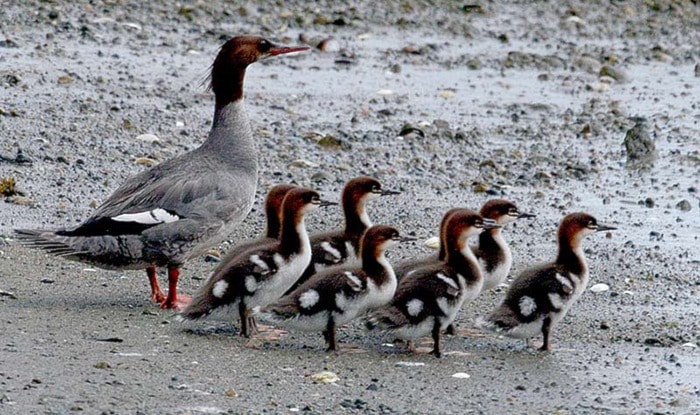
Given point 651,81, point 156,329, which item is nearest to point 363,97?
point 651,81

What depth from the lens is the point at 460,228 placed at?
8438mm

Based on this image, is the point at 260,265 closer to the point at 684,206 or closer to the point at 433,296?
the point at 433,296

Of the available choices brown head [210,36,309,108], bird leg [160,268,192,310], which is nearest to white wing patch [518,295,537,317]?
bird leg [160,268,192,310]

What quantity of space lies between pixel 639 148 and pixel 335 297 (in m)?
6.57

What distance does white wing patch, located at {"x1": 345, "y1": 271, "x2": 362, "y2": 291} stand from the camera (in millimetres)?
8000

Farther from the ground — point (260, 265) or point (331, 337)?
point (260, 265)

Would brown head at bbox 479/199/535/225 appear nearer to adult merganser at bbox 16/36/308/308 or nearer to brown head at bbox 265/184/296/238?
brown head at bbox 265/184/296/238

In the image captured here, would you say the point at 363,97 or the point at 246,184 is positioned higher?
the point at 363,97

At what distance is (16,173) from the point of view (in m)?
11.5

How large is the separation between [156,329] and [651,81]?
34.2 feet

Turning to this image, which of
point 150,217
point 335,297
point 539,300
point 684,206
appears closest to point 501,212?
point 539,300

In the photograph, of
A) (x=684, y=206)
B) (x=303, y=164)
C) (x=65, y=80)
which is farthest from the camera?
(x=65, y=80)

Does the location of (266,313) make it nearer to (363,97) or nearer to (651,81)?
(363,97)

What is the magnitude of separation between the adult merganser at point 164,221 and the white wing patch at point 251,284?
2.64ft
